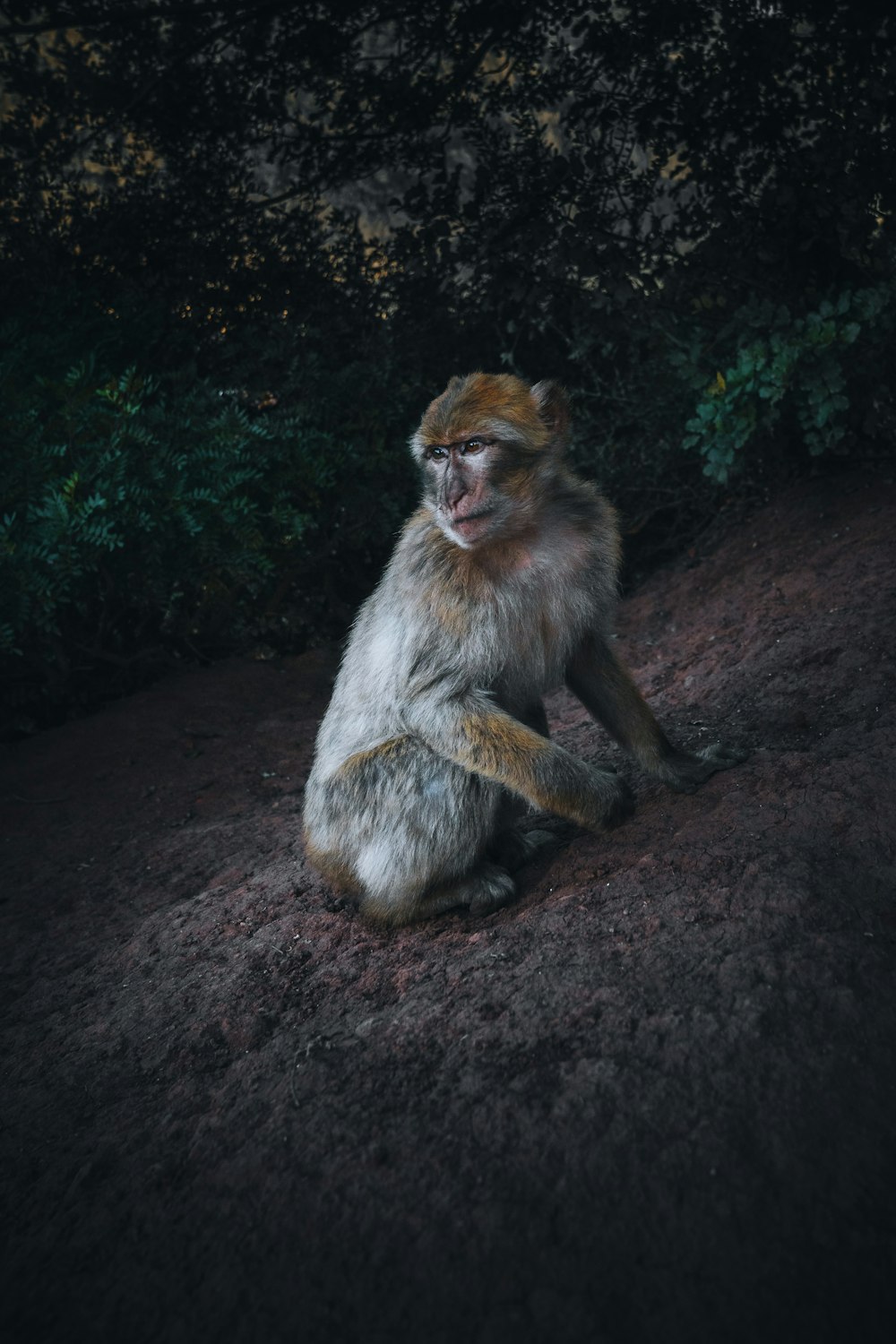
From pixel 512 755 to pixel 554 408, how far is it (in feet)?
4.41

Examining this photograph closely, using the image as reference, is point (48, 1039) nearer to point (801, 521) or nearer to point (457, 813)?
point (457, 813)

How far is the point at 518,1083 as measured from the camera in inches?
93.1

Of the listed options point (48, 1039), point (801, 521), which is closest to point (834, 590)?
point (801, 521)

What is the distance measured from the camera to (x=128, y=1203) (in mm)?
2412

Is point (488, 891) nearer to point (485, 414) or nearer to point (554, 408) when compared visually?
point (485, 414)

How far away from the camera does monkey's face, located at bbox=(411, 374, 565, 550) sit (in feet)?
10.8

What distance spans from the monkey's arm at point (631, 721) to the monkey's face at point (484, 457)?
2.17 ft

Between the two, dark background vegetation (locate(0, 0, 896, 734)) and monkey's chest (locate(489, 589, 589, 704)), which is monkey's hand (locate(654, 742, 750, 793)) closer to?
monkey's chest (locate(489, 589, 589, 704))

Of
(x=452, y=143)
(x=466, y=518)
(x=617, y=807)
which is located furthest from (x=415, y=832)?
(x=452, y=143)

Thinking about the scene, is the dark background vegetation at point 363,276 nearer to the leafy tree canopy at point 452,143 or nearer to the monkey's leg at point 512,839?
the leafy tree canopy at point 452,143

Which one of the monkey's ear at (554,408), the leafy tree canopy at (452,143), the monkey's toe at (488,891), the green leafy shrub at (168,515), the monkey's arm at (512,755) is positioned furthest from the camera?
the green leafy shrub at (168,515)

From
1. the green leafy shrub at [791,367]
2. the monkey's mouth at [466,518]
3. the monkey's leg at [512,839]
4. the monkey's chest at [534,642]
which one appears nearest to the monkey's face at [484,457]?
the monkey's mouth at [466,518]

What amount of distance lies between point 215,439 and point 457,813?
3.66 meters

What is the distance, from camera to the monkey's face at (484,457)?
10.8ft
